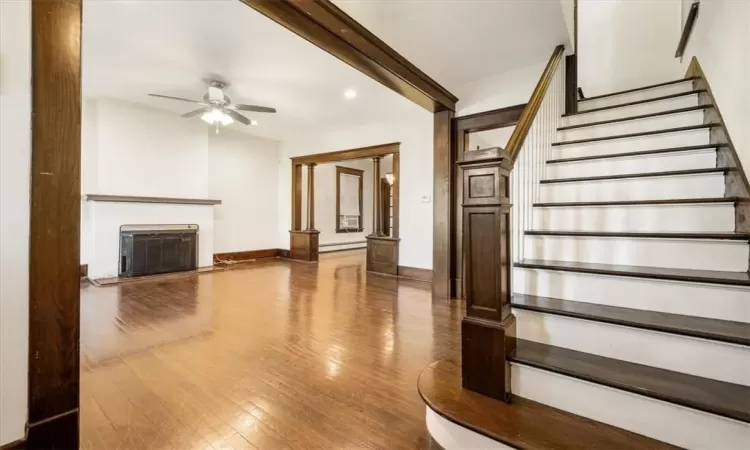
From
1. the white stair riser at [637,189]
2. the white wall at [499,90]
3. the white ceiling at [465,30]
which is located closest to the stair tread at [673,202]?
the white stair riser at [637,189]

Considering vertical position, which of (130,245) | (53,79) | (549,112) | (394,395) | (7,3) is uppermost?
(549,112)

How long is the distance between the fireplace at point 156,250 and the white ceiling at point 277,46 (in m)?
2.11

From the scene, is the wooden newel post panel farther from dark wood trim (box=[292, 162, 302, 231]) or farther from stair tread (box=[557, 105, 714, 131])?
dark wood trim (box=[292, 162, 302, 231])

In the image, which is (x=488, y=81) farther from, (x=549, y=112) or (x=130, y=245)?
(x=130, y=245)

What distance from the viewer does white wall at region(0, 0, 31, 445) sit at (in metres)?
0.94

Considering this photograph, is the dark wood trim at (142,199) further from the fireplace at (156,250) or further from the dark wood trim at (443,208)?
the dark wood trim at (443,208)

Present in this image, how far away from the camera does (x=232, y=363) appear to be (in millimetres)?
2221

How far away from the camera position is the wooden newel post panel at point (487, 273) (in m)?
1.48

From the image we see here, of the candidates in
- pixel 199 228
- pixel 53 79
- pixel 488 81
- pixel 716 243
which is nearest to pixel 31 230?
pixel 53 79

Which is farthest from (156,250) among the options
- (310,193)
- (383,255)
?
(383,255)

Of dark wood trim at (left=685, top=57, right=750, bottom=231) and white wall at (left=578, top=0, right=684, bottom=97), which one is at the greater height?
white wall at (left=578, top=0, right=684, bottom=97)

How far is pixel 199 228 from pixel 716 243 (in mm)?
6518

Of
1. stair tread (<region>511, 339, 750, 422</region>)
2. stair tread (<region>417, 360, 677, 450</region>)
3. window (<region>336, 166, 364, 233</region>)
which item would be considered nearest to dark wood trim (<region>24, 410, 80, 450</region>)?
stair tread (<region>417, 360, 677, 450</region>)

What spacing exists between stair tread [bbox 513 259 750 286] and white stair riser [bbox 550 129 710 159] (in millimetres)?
1311
